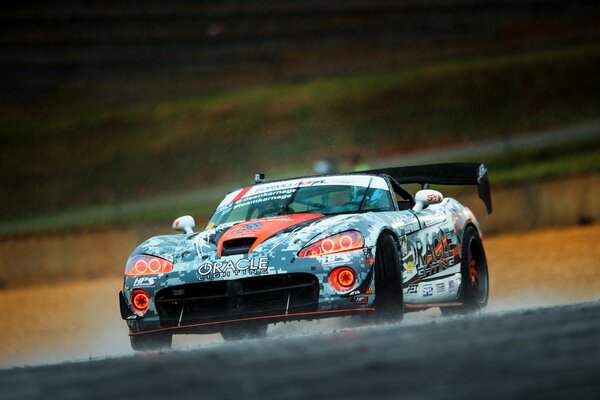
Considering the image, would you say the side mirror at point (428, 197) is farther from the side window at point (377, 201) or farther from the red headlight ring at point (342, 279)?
the red headlight ring at point (342, 279)

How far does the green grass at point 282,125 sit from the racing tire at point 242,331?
20906mm

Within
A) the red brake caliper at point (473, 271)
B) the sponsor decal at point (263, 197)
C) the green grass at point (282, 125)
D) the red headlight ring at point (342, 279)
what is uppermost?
the green grass at point (282, 125)

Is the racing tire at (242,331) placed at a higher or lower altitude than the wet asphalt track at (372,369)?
higher

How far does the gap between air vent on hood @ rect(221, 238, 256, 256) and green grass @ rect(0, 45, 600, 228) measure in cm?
2259

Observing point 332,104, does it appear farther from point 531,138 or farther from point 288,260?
point 288,260

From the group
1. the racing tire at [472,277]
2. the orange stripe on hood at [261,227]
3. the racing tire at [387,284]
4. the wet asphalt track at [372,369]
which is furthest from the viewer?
the racing tire at [472,277]

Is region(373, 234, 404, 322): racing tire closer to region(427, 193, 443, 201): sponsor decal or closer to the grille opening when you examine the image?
the grille opening

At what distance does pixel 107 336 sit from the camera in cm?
1207

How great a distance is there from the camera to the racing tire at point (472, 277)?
33.6 ft

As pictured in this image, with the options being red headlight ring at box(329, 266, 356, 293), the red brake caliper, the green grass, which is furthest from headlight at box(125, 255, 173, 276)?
the green grass

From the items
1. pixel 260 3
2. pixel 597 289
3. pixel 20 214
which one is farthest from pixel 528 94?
pixel 597 289

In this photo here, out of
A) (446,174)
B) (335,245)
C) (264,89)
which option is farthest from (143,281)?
(264,89)

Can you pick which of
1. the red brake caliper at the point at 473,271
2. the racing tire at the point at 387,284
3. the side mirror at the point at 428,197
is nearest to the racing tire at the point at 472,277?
the red brake caliper at the point at 473,271

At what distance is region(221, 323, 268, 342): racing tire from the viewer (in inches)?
324
